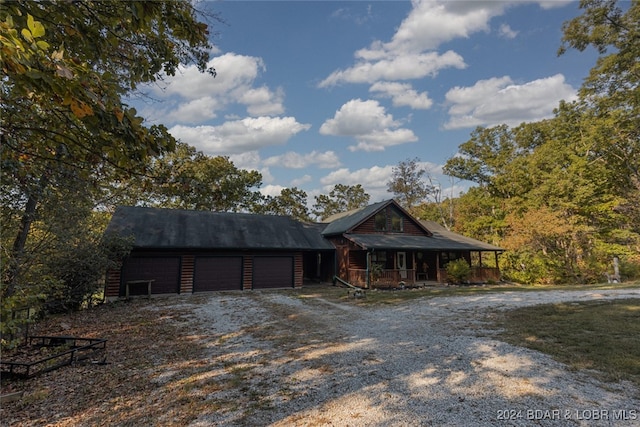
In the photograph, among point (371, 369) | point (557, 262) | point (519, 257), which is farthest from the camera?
point (519, 257)

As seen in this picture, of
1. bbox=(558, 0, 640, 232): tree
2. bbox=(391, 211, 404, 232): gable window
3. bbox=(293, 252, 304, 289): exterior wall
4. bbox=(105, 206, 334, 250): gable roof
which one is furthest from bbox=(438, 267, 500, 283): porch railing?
bbox=(558, 0, 640, 232): tree

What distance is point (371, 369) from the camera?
531 cm

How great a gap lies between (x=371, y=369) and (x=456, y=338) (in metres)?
2.70

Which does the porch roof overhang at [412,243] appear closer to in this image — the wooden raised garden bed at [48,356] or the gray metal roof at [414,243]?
the gray metal roof at [414,243]

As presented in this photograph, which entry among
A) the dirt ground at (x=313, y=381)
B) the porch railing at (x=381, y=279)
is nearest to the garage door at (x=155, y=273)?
the dirt ground at (x=313, y=381)

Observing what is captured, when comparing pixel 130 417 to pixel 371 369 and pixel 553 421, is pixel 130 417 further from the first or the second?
pixel 553 421

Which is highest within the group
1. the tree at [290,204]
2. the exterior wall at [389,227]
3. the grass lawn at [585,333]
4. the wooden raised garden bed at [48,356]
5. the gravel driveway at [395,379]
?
the tree at [290,204]

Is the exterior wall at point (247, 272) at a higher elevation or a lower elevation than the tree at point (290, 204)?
lower

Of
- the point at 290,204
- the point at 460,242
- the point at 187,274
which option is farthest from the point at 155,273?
the point at 290,204

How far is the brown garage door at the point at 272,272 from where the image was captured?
1711cm

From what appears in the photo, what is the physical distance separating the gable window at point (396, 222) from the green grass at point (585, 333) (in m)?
11.8

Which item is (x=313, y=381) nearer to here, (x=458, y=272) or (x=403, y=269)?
(x=403, y=269)

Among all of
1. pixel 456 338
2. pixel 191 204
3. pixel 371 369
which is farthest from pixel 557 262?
pixel 191 204

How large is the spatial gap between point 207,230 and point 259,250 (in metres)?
3.07
